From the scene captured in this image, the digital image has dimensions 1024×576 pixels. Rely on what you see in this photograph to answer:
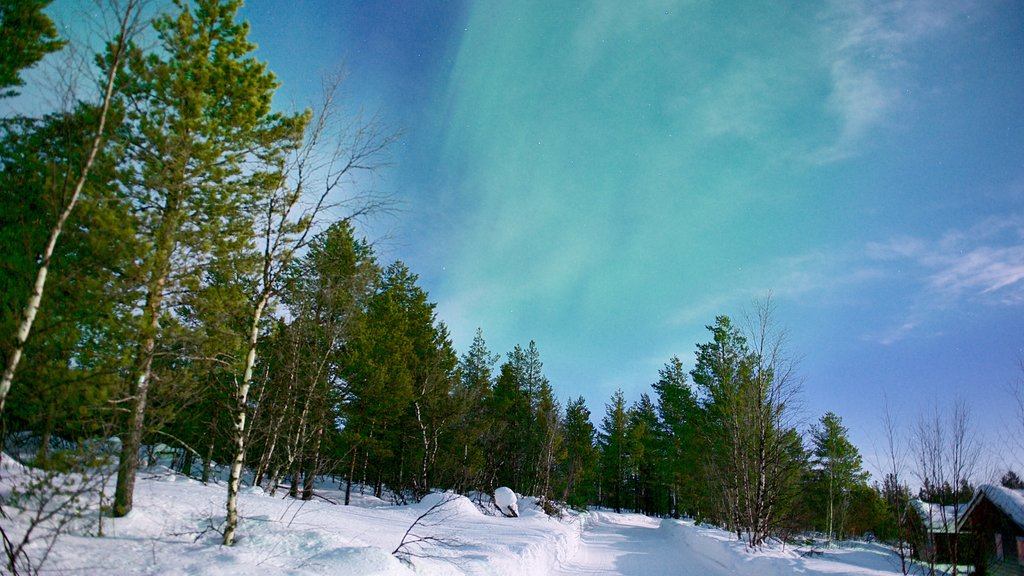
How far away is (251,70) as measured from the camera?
8.73 metres

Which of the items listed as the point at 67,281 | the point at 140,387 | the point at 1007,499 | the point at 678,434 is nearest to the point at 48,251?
the point at 67,281

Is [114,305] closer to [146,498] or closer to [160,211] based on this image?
[160,211]

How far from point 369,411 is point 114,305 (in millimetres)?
15791

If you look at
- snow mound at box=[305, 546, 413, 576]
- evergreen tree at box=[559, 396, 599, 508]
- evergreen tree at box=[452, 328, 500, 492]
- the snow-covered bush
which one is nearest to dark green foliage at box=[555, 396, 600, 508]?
evergreen tree at box=[559, 396, 599, 508]

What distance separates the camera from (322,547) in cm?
653

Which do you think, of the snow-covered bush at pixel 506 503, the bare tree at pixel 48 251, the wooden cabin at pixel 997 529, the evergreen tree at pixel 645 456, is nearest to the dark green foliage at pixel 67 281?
the bare tree at pixel 48 251

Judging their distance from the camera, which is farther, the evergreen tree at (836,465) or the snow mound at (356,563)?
the evergreen tree at (836,465)

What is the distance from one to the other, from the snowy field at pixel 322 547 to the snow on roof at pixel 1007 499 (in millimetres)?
11621

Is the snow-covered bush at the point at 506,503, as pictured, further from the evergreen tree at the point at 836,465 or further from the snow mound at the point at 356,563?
the evergreen tree at the point at 836,465

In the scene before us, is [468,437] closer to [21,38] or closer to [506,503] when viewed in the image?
[506,503]

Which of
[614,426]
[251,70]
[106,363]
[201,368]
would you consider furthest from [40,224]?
[614,426]

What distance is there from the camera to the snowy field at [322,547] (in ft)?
17.3

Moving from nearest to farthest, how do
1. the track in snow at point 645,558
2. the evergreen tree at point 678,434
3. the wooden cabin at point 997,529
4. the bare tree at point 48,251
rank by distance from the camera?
the bare tree at point 48,251 < the track in snow at point 645,558 < the wooden cabin at point 997,529 < the evergreen tree at point 678,434

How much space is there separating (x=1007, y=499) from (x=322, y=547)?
23988 millimetres
